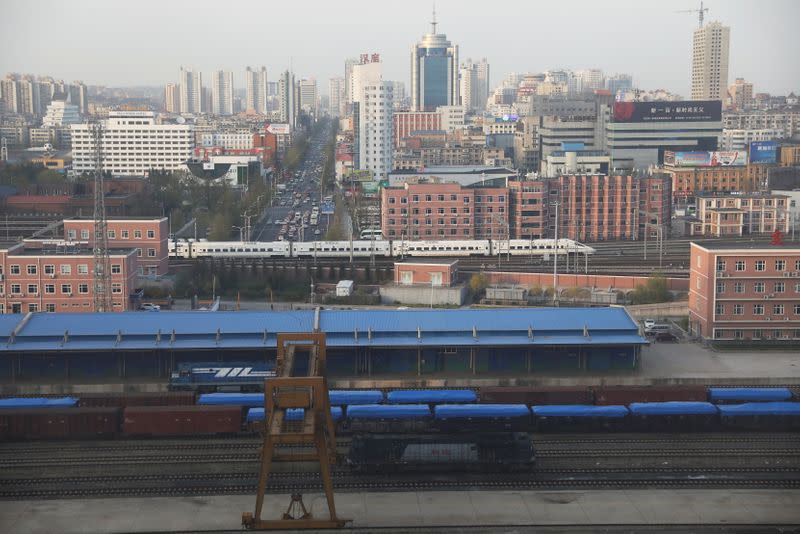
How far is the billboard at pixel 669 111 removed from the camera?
98.3ft

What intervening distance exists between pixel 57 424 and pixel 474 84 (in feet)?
264

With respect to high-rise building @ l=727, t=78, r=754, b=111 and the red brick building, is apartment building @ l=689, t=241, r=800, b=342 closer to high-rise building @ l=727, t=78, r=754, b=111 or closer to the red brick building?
the red brick building

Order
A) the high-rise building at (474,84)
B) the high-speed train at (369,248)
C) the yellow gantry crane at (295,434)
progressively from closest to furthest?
1. the yellow gantry crane at (295,434)
2. the high-speed train at (369,248)
3. the high-rise building at (474,84)

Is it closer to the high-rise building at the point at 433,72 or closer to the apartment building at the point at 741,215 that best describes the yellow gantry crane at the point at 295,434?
the apartment building at the point at 741,215

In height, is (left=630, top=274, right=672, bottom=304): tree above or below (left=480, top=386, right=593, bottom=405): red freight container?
above

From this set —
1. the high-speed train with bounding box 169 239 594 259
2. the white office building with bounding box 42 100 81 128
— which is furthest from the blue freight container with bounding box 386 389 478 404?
the white office building with bounding box 42 100 81 128

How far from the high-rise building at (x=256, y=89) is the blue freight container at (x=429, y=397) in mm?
82283

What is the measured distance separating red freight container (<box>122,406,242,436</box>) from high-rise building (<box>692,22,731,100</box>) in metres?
47.1

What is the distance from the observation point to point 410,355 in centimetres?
1064

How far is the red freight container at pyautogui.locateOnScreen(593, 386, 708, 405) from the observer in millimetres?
9425

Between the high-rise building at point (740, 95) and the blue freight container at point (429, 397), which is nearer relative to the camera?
the blue freight container at point (429, 397)

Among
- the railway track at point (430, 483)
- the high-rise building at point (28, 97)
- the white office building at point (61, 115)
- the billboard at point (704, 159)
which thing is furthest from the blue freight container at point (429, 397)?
the high-rise building at point (28, 97)

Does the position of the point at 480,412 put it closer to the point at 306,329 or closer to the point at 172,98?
→ the point at 306,329

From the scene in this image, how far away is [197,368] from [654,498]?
462cm
